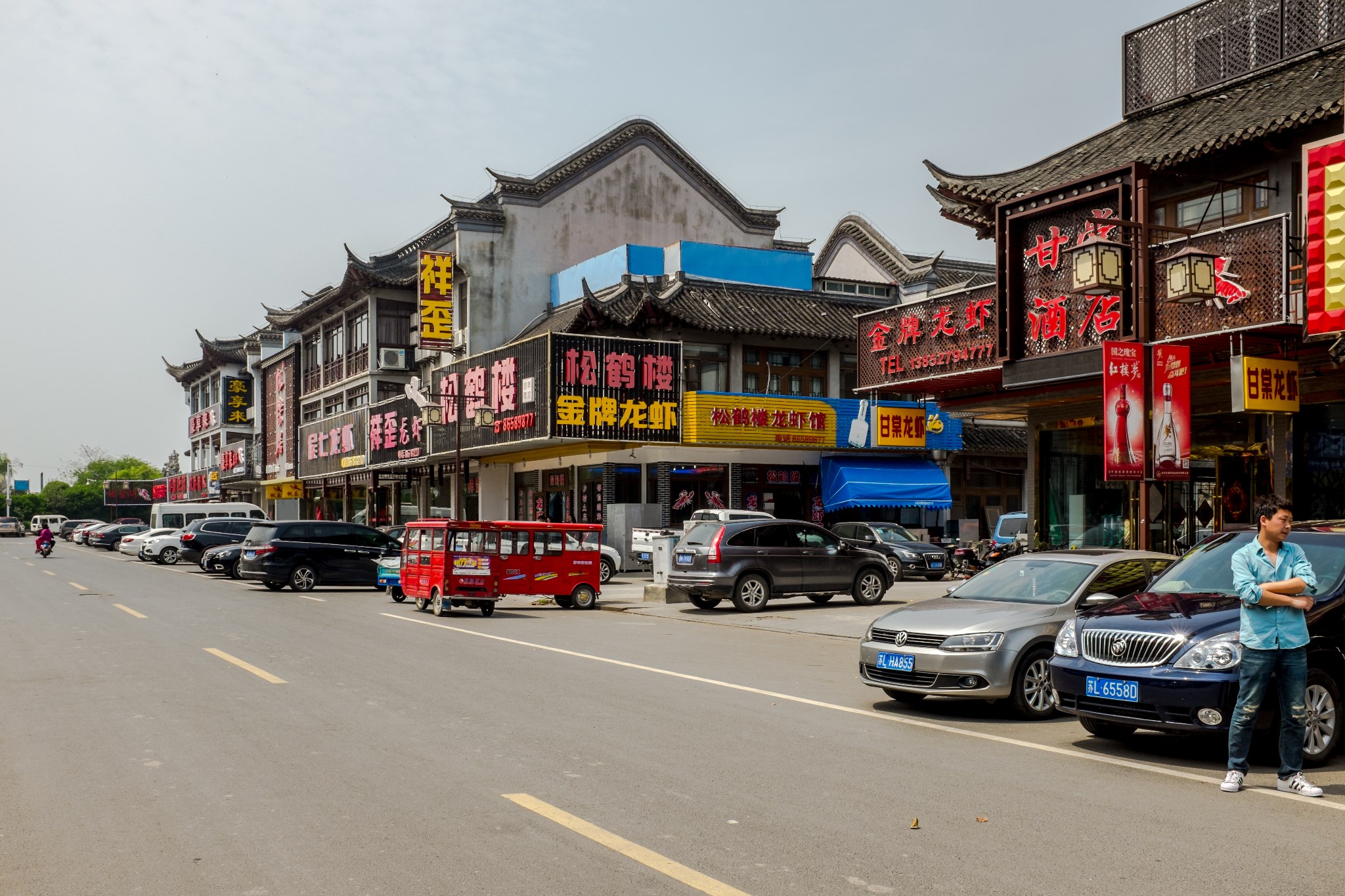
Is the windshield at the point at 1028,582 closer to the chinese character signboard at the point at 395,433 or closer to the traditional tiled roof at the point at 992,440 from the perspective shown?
the traditional tiled roof at the point at 992,440

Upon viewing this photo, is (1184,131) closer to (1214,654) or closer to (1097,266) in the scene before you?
(1097,266)

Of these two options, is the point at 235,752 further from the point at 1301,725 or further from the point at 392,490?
the point at 392,490

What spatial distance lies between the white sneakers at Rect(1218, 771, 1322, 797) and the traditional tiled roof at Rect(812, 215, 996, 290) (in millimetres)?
37791

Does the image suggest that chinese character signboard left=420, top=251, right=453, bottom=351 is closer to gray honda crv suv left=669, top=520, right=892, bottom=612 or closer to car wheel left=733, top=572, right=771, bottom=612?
gray honda crv suv left=669, top=520, right=892, bottom=612

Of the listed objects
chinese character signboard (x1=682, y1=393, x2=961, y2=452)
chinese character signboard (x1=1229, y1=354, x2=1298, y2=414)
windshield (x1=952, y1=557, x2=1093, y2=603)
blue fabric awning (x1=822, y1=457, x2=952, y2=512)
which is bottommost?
windshield (x1=952, y1=557, x2=1093, y2=603)

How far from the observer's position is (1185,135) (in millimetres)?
17031

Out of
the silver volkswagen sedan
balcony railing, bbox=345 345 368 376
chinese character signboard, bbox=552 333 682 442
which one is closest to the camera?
the silver volkswagen sedan

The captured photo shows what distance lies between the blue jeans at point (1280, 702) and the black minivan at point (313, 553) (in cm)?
2347

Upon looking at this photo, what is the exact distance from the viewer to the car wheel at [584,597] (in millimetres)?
23594

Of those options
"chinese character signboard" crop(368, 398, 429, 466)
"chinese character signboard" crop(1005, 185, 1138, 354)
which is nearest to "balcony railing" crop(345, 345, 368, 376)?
"chinese character signboard" crop(368, 398, 429, 466)

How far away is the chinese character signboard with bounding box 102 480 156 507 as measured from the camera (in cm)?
11075

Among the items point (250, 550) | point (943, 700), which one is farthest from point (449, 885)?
point (250, 550)

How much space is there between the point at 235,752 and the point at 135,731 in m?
1.41

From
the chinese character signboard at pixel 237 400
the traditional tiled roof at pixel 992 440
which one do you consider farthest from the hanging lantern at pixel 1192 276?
the chinese character signboard at pixel 237 400
